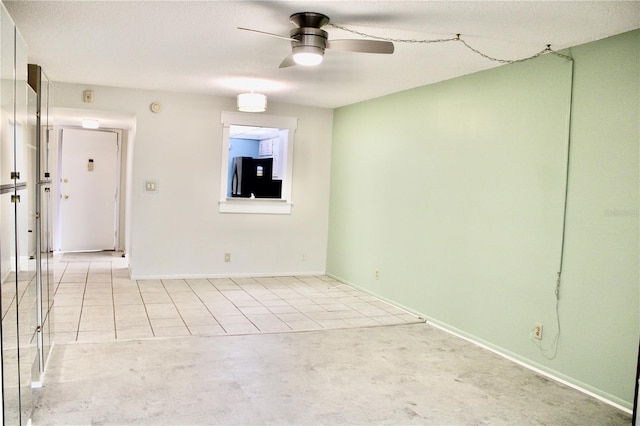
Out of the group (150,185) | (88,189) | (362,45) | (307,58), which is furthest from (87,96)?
(362,45)

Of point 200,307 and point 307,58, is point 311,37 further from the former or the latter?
point 200,307

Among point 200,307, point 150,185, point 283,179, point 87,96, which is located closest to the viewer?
point 200,307

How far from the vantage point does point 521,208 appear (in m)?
3.69

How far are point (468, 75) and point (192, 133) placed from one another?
3.18m

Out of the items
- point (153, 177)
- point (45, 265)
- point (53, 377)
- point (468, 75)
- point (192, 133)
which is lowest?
point (53, 377)

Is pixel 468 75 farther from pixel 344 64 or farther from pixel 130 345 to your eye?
pixel 130 345

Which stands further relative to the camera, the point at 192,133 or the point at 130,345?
the point at 192,133

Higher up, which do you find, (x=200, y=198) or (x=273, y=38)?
(x=273, y=38)

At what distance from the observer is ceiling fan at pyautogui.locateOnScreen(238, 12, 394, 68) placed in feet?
9.44

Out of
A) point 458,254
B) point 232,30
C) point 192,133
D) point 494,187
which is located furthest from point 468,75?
point 192,133

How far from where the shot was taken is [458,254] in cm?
430

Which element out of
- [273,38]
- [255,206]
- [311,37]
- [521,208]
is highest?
[273,38]

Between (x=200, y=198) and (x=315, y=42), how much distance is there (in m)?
3.44

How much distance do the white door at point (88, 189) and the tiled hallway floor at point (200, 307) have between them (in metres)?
1.62
